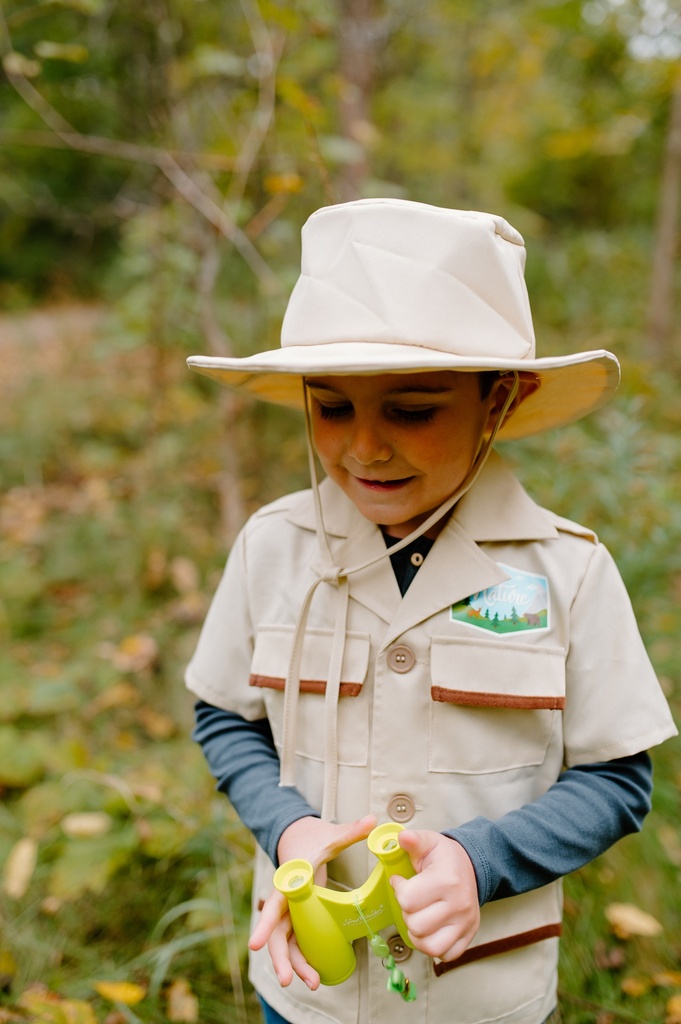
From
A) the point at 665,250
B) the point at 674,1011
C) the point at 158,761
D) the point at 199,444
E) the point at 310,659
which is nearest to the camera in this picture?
the point at 310,659

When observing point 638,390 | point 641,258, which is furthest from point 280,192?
point 641,258

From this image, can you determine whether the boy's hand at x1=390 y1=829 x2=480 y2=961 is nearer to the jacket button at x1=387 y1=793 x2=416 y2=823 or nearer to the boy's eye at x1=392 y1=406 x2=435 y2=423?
the jacket button at x1=387 y1=793 x2=416 y2=823

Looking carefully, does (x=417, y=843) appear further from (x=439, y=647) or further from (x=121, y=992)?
(x=121, y=992)

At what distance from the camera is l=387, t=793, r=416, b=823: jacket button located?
1251mm

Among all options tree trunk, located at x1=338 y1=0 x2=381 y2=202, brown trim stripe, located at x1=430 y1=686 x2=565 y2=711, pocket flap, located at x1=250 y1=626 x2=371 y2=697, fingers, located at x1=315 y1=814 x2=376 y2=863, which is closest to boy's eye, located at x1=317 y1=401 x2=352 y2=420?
pocket flap, located at x1=250 y1=626 x2=371 y2=697

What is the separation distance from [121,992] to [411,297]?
5.99ft

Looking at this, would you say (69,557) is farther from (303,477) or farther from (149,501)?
(303,477)

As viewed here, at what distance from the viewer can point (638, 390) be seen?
2.81m

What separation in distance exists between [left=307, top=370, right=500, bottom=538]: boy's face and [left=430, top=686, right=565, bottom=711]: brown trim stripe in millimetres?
301

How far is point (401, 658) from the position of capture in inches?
49.9

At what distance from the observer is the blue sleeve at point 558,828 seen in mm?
1157

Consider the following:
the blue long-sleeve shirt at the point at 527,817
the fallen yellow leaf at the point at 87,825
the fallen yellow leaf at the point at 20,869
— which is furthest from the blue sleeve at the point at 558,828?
the fallen yellow leaf at the point at 20,869

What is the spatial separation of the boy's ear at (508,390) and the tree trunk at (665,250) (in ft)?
14.4

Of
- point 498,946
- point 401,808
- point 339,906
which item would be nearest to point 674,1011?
point 498,946
